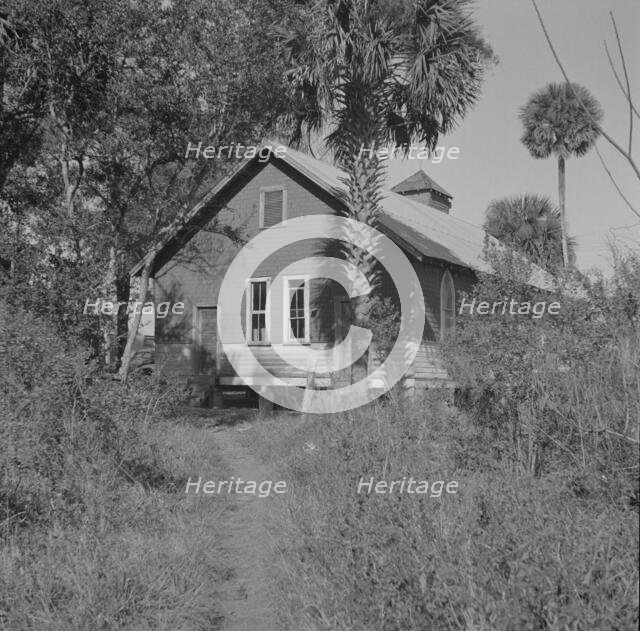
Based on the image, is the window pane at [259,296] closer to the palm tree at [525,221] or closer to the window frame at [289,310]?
the window frame at [289,310]

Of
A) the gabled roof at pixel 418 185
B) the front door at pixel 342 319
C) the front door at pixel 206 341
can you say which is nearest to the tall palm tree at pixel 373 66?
the front door at pixel 342 319

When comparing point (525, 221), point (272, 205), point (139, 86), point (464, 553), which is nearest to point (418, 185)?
point (525, 221)

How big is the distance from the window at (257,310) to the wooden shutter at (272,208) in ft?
5.66

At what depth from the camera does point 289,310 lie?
18.6 metres

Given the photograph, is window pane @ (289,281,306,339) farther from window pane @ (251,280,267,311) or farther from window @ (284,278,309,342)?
window pane @ (251,280,267,311)

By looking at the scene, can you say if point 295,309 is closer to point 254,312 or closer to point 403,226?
point 254,312

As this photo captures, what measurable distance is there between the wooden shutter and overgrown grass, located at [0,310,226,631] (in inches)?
412

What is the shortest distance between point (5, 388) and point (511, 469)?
18.7 feet

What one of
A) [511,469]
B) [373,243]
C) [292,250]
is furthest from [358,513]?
[292,250]

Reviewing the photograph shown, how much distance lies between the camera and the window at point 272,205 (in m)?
19.2

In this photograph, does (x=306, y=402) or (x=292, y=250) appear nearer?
(x=306, y=402)

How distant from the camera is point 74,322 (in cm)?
1181

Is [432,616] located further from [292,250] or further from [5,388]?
[292,250]

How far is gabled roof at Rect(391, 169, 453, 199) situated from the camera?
104ft
